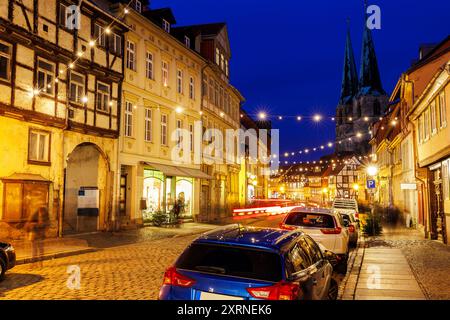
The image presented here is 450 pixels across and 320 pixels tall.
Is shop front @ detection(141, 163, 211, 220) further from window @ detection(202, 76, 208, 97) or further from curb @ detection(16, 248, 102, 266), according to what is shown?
curb @ detection(16, 248, 102, 266)

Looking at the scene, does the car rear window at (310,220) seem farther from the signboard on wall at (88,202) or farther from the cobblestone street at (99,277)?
the signboard on wall at (88,202)

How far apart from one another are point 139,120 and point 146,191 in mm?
4167

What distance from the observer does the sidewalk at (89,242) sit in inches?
561

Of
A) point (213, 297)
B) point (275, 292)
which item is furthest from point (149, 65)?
point (275, 292)

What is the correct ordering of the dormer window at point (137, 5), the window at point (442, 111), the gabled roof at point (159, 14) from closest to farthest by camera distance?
the window at point (442, 111) → the dormer window at point (137, 5) → the gabled roof at point (159, 14)

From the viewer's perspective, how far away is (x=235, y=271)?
5344 millimetres

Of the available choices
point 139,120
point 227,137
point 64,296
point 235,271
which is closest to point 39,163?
point 139,120

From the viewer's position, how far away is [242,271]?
5.34 meters

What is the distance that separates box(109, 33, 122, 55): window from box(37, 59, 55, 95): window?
4.72 metres

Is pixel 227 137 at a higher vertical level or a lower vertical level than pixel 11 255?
higher

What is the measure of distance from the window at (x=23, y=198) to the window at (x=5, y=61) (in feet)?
13.0

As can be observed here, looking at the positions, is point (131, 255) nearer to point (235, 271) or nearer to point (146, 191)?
point (235, 271)

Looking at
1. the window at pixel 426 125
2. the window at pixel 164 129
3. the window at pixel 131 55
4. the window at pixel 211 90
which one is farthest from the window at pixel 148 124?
the window at pixel 426 125

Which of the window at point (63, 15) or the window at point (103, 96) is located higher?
the window at point (63, 15)
